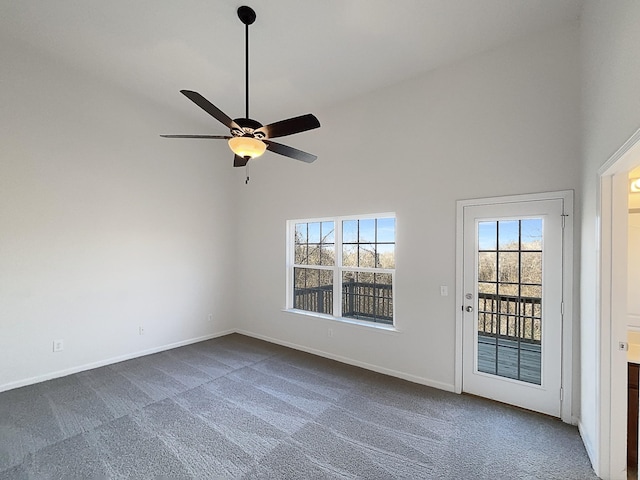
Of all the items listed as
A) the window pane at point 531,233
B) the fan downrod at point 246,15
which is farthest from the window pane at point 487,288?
the fan downrod at point 246,15

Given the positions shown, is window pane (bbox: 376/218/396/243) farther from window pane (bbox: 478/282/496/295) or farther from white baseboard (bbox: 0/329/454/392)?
white baseboard (bbox: 0/329/454/392)

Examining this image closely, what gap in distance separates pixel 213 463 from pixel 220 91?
4042mm

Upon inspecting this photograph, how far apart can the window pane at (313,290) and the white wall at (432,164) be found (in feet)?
0.84

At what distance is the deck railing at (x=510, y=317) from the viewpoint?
2799mm

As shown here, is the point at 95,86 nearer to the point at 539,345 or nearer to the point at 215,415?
the point at 215,415

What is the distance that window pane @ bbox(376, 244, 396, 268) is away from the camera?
12.4 ft

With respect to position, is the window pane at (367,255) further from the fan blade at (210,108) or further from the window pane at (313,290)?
the fan blade at (210,108)

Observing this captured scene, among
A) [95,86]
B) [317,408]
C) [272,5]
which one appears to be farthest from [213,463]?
[95,86]

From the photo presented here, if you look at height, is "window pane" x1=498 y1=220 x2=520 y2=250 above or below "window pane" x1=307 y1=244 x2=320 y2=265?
above

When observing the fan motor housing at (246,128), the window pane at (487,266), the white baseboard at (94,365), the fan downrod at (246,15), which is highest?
the fan downrod at (246,15)

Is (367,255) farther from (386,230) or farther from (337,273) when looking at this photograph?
(337,273)

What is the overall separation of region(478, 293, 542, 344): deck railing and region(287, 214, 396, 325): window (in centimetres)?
110

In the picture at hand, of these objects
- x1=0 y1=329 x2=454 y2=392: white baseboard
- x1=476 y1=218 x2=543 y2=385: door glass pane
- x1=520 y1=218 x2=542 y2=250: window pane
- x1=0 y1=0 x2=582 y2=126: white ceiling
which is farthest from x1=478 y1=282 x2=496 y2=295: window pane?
x1=0 y1=0 x2=582 y2=126: white ceiling

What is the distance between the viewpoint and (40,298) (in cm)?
340
